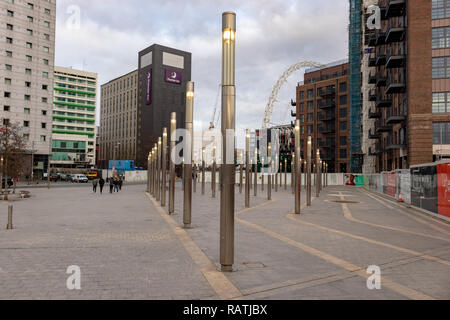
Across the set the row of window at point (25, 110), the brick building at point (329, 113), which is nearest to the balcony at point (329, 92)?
the brick building at point (329, 113)

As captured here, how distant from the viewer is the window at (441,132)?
36.1 metres

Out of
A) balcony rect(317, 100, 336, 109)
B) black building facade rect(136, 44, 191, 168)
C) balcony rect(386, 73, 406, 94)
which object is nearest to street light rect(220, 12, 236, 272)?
balcony rect(386, 73, 406, 94)

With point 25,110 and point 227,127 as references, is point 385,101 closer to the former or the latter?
point 227,127

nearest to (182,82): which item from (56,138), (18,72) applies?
(56,138)

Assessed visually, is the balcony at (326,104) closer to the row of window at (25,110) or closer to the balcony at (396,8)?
the balcony at (396,8)

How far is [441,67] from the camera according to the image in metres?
36.8

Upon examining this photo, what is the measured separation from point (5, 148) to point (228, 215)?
26.2 metres

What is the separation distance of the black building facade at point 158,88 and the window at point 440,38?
101 m

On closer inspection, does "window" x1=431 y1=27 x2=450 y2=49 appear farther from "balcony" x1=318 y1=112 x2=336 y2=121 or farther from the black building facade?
the black building facade

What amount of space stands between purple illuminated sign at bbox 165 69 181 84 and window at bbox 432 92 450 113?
10842 cm

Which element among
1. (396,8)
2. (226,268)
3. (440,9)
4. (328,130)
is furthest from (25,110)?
(226,268)

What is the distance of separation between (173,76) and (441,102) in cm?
11063

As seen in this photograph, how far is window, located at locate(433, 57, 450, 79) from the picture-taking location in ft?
120
